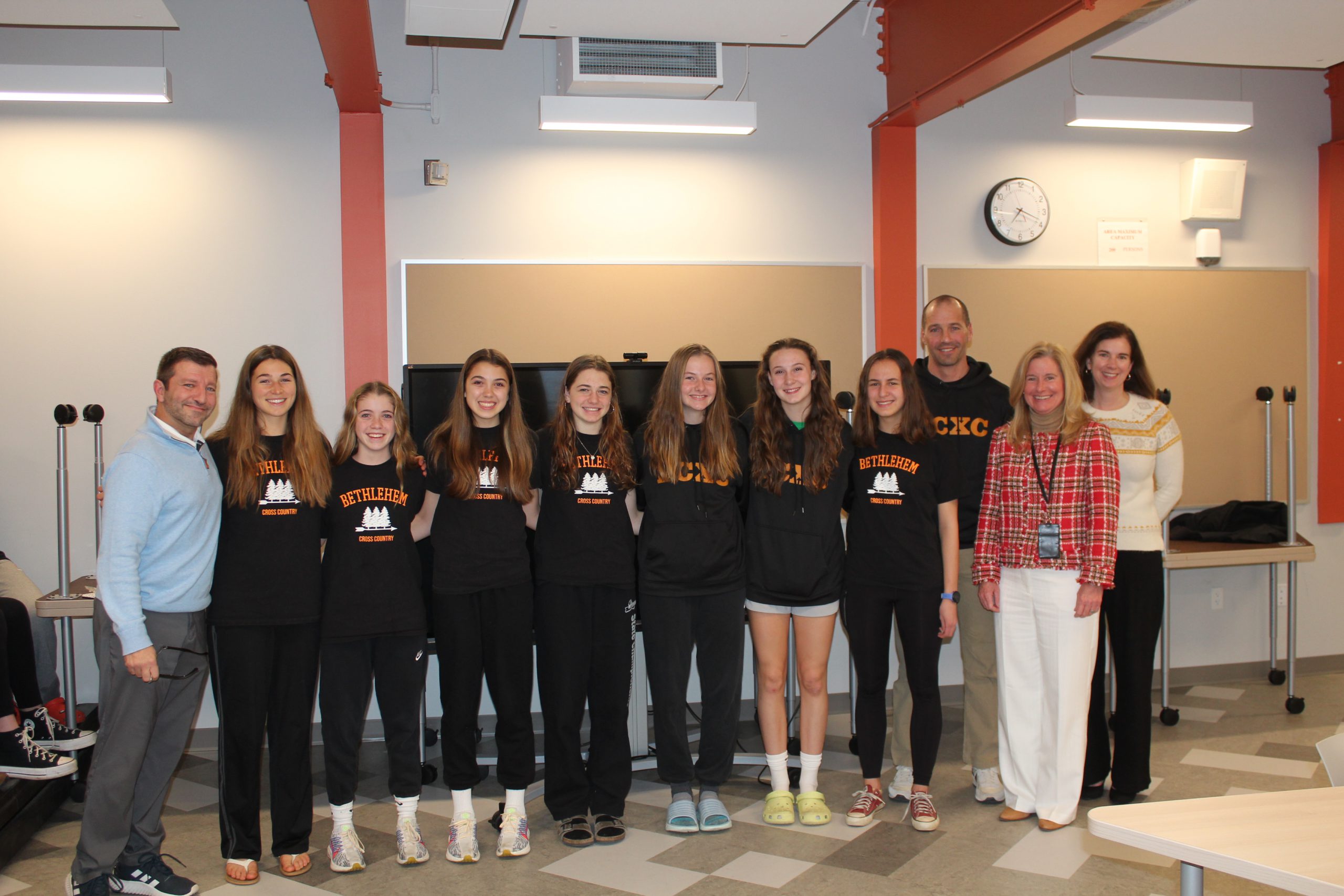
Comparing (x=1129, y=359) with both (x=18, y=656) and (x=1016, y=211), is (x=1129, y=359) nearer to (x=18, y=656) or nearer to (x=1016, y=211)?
(x=1016, y=211)

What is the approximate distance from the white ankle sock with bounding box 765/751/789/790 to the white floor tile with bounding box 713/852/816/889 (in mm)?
291

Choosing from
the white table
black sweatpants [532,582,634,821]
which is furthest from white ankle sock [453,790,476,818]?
the white table

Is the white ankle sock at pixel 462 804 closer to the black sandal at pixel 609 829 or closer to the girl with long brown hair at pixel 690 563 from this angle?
the black sandal at pixel 609 829

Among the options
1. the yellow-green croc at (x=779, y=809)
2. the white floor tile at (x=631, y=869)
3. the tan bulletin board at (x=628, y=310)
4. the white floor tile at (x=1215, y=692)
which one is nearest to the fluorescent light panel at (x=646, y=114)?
the tan bulletin board at (x=628, y=310)

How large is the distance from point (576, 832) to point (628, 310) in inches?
92.7

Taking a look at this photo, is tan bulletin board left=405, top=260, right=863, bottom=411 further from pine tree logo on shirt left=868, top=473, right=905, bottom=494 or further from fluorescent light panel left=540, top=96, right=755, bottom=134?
pine tree logo on shirt left=868, top=473, right=905, bottom=494

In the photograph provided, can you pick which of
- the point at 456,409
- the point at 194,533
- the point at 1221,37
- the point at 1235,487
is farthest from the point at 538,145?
the point at 1235,487

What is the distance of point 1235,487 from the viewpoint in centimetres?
499

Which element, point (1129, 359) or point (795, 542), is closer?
point (795, 542)

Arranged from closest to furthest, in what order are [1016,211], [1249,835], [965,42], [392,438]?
[1249,835] → [392,438] → [965,42] → [1016,211]

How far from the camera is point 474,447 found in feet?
9.87

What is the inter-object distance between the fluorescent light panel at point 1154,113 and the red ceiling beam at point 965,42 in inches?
23.7

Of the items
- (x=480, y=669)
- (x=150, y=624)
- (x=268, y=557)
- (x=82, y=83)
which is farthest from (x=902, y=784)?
(x=82, y=83)

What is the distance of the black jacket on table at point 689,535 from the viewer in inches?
120
